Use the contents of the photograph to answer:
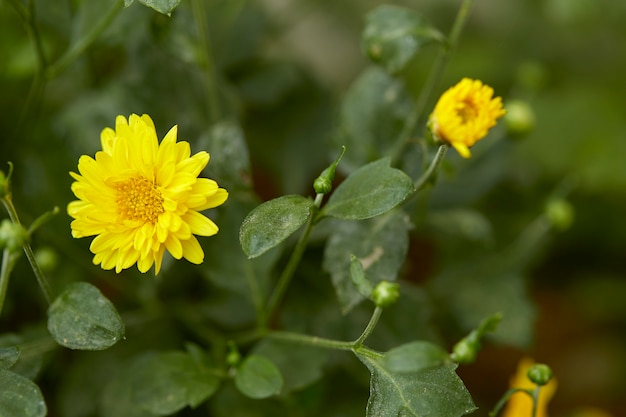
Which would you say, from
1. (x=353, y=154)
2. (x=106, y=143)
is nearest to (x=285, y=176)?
(x=353, y=154)

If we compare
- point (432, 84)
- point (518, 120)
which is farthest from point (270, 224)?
point (518, 120)

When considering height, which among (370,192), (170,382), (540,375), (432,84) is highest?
(432,84)

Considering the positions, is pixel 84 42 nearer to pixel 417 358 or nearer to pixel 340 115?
pixel 340 115

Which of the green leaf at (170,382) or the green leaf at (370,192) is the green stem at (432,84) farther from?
the green leaf at (170,382)

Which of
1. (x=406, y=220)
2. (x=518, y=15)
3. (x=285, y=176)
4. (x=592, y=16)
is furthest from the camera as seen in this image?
(x=518, y=15)

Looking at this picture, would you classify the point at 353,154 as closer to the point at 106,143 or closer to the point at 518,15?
the point at 106,143

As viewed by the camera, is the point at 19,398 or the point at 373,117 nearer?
the point at 19,398
